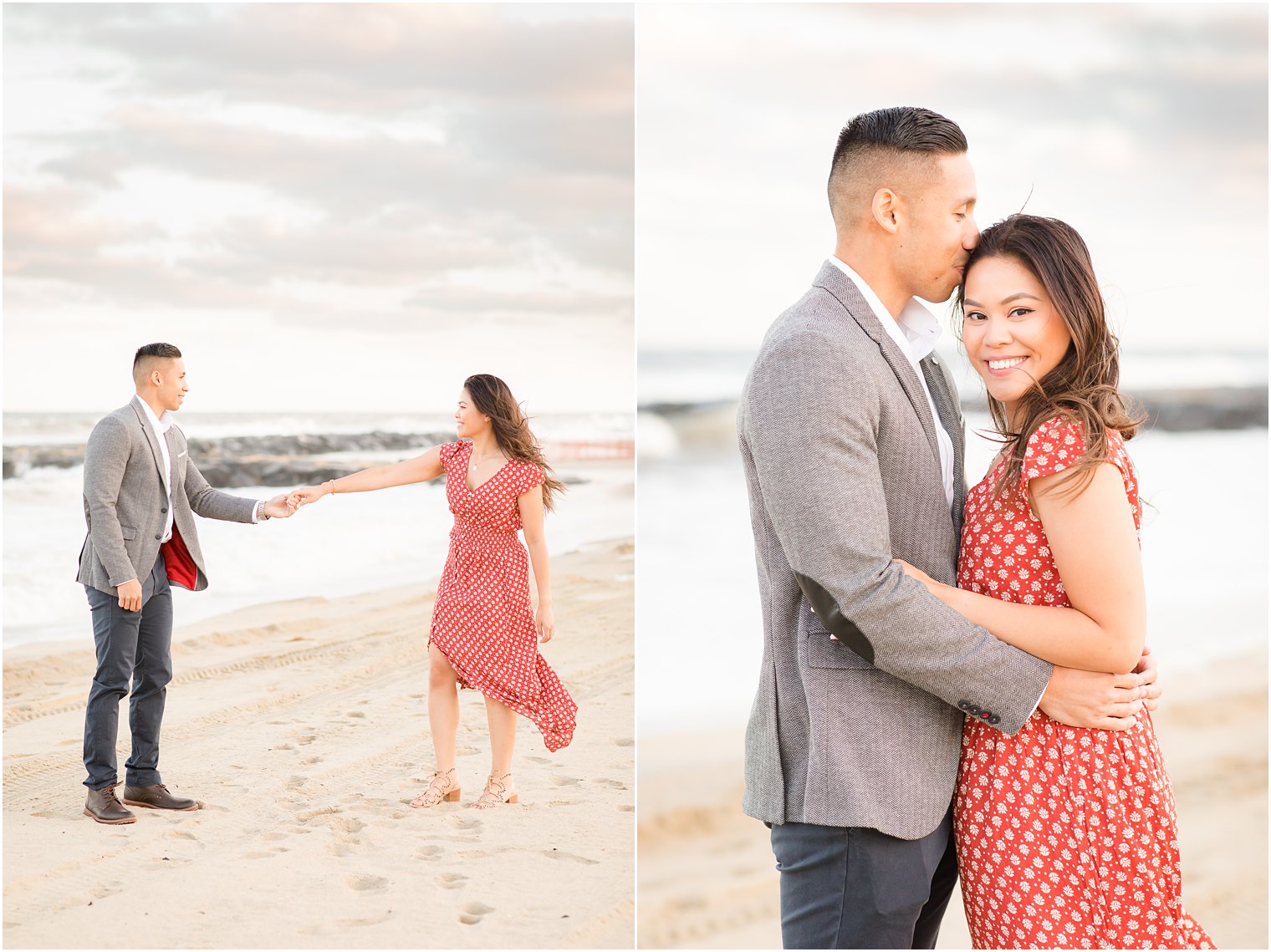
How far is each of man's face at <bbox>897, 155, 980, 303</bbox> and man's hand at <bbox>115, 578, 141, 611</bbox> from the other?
3.43 m

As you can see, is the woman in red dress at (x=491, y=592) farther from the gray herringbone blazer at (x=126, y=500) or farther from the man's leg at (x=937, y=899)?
the man's leg at (x=937, y=899)

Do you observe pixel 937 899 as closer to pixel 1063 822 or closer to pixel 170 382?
pixel 1063 822

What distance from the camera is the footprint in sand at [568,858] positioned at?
3.81 meters

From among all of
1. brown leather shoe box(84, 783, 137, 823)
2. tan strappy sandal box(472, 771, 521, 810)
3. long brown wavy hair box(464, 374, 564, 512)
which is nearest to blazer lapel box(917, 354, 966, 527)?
long brown wavy hair box(464, 374, 564, 512)

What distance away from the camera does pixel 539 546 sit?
4441 millimetres

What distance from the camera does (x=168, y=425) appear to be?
4.52 meters

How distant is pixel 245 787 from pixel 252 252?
1915 centimetres

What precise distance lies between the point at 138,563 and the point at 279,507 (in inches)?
23.0

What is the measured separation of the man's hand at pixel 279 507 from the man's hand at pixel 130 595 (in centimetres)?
58

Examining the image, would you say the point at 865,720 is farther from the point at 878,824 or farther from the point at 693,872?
the point at 693,872

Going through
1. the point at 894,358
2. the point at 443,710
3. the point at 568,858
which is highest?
the point at 894,358

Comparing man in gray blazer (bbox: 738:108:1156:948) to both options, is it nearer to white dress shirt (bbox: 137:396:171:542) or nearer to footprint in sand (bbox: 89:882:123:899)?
footprint in sand (bbox: 89:882:123:899)

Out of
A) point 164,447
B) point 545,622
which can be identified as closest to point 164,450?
point 164,447

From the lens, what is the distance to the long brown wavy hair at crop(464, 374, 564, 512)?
440cm
